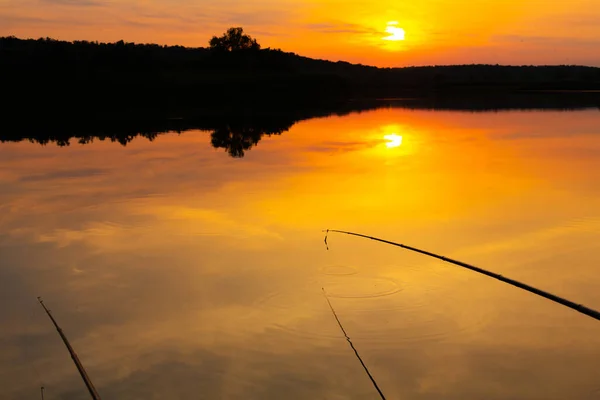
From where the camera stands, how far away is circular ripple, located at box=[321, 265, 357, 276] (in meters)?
8.02

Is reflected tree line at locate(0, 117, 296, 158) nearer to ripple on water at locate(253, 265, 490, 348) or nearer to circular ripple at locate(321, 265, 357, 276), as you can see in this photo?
circular ripple at locate(321, 265, 357, 276)

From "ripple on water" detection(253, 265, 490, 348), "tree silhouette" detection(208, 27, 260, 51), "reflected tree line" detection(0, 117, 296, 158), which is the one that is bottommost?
"reflected tree line" detection(0, 117, 296, 158)

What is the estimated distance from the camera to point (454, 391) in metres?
5.19

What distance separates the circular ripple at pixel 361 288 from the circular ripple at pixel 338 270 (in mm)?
223

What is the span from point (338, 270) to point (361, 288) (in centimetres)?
80

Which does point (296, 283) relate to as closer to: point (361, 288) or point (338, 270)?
point (338, 270)

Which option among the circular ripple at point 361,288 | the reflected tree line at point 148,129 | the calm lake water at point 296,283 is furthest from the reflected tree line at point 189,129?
the circular ripple at point 361,288

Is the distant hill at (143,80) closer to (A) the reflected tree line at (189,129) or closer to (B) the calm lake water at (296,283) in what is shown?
(A) the reflected tree line at (189,129)

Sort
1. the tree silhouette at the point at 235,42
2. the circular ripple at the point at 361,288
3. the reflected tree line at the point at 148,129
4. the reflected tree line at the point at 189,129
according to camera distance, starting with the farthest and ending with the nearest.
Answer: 1. the tree silhouette at the point at 235,42
2. the reflected tree line at the point at 148,129
3. the reflected tree line at the point at 189,129
4. the circular ripple at the point at 361,288

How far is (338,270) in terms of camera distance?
26.8 feet

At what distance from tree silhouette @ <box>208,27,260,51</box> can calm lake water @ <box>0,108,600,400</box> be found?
67.5 m

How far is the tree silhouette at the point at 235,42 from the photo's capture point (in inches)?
3216

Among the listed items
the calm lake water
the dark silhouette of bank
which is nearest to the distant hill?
the dark silhouette of bank

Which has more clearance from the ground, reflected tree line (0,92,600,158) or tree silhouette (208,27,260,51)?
tree silhouette (208,27,260,51)
